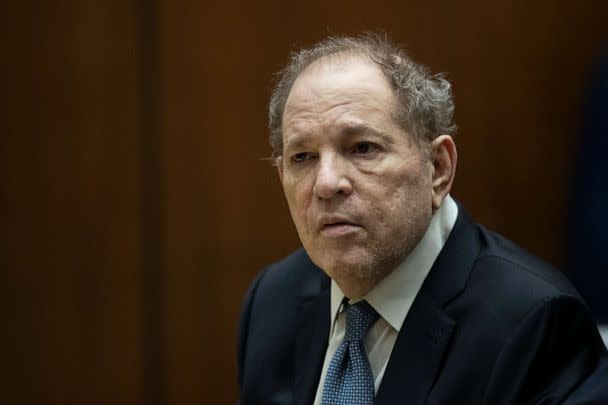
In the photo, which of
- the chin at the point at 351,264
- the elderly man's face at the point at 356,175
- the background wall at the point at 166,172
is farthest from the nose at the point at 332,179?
the background wall at the point at 166,172

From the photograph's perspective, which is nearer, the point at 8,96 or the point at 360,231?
the point at 360,231

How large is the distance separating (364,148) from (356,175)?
65mm

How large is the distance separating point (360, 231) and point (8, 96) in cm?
202

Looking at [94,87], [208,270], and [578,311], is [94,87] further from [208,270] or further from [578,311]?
[578,311]

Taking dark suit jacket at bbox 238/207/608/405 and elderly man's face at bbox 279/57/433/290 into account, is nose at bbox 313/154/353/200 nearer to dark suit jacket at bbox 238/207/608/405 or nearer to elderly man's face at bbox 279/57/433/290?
elderly man's face at bbox 279/57/433/290

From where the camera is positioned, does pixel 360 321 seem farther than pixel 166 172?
No

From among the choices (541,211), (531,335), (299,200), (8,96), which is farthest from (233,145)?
(531,335)

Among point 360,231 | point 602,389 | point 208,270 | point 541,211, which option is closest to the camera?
point 602,389

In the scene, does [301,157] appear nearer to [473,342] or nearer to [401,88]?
[401,88]

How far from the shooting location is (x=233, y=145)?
11.1ft

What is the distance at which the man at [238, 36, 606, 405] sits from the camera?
1763 millimetres

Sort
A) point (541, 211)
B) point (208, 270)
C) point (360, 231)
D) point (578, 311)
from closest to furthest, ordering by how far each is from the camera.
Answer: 1. point (578, 311)
2. point (360, 231)
3. point (541, 211)
4. point (208, 270)

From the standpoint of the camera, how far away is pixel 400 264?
78.5 inches

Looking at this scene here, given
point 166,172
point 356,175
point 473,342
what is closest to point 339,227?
point 356,175
